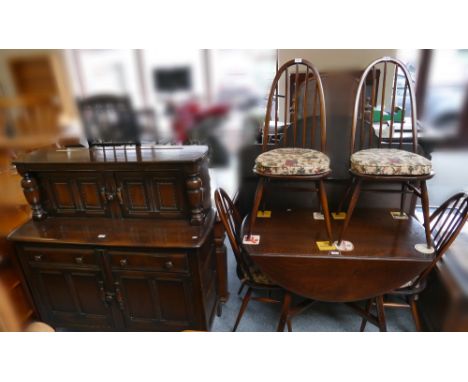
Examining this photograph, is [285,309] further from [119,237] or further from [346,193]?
[119,237]

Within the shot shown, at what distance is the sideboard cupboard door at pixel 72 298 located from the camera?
57.2 inches

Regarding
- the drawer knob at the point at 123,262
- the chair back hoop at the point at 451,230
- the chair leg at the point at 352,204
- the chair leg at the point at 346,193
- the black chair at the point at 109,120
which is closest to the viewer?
the black chair at the point at 109,120

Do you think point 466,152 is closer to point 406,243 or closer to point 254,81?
point 406,243

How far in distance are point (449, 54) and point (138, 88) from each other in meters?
1.02

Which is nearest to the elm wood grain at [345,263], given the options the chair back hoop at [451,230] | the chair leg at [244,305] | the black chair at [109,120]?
the chair back hoop at [451,230]

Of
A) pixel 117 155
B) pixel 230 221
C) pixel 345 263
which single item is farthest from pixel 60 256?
pixel 345 263

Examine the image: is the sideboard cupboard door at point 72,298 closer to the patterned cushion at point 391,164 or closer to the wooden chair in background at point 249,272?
the wooden chair in background at point 249,272

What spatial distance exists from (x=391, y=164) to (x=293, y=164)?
15.0 inches

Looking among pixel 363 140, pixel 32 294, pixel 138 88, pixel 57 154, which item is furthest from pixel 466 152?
pixel 32 294

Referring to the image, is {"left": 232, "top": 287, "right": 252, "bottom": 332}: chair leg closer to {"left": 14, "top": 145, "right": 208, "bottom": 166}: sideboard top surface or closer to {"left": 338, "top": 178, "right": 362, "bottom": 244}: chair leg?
{"left": 338, "top": 178, "right": 362, "bottom": 244}: chair leg

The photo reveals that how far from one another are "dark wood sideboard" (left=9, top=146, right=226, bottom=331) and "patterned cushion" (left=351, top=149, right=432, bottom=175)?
26.8 inches

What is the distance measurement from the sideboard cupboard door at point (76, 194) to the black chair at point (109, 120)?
0.59 ft

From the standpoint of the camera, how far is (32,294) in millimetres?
1503

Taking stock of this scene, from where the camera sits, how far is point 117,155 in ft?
4.67
